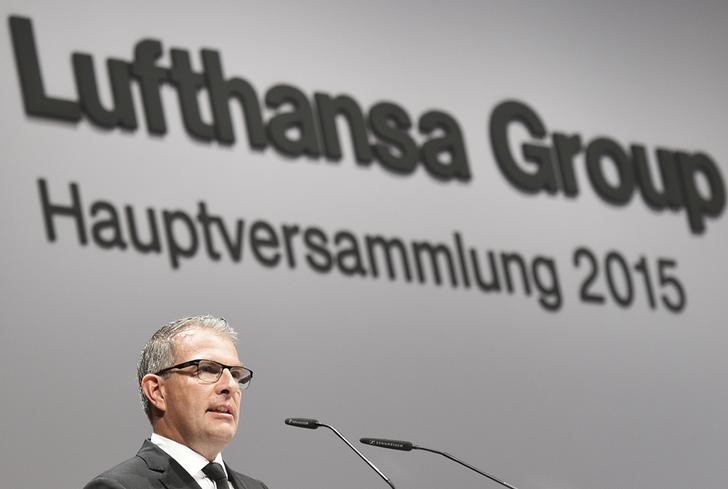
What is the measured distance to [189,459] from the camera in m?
2.89

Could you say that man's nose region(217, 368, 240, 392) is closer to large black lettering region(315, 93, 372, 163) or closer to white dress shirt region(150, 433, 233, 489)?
white dress shirt region(150, 433, 233, 489)

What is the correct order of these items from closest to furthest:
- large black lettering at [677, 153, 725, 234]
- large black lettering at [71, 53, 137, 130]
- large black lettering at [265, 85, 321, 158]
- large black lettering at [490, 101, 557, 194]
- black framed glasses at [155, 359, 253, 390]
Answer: black framed glasses at [155, 359, 253, 390]
large black lettering at [71, 53, 137, 130]
large black lettering at [265, 85, 321, 158]
large black lettering at [490, 101, 557, 194]
large black lettering at [677, 153, 725, 234]

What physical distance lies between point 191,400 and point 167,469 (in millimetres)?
175

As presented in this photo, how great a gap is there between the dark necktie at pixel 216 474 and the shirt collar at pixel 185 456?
0.04ft

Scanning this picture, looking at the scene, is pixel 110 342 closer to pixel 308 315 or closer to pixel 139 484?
pixel 308 315

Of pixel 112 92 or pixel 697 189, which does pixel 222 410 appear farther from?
pixel 697 189

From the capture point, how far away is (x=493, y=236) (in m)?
5.27

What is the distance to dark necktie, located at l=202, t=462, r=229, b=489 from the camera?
2.90 metres

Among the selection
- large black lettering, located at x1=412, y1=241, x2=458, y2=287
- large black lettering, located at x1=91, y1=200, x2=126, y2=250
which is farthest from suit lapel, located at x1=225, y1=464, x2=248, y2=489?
large black lettering, located at x1=412, y1=241, x2=458, y2=287

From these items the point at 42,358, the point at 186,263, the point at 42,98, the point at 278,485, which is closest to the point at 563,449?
the point at 278,485

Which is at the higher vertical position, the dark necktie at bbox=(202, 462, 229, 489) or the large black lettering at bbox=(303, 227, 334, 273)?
the large black lettering at bbox=(303, 227, 334, 273)

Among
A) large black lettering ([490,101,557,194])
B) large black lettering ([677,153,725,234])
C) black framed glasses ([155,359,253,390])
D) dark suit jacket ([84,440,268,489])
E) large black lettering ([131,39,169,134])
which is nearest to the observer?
dark suit jacket ([84,440,268,489])

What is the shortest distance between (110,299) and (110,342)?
158 millimetres

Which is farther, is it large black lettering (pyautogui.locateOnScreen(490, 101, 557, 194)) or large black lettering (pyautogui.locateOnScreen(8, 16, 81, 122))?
large black lettering (pyautogui.locateOnScreen(490, 101, 557, 194))
